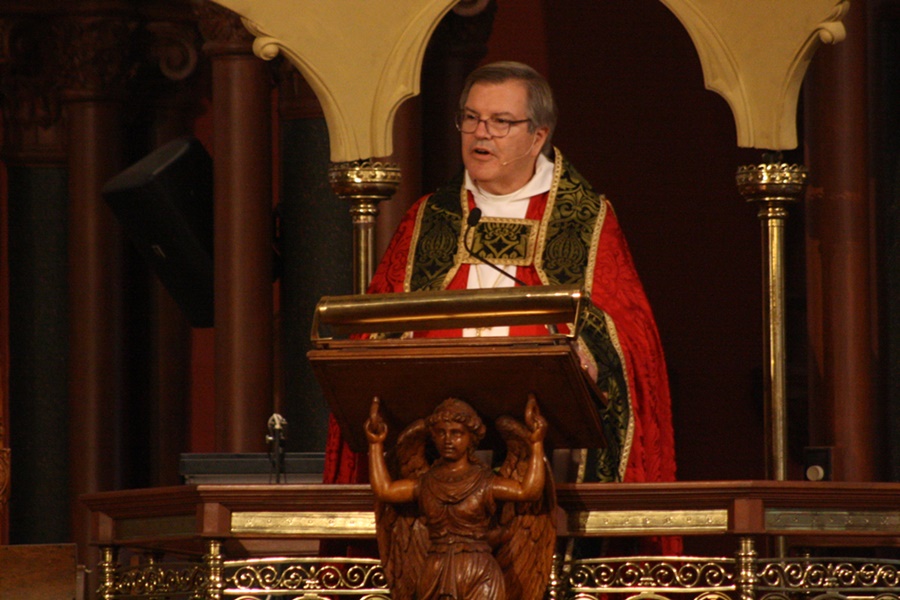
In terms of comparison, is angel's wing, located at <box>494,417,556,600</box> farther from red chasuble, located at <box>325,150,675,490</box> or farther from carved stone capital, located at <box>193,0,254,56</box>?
carved stone capital, located at <box>193,0,254,56</box>

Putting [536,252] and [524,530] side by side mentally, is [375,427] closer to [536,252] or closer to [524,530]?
[524,530]

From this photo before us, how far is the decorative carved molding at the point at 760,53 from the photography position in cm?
689

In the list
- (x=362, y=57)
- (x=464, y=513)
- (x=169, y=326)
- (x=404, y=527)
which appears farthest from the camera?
(x=169, y=326)

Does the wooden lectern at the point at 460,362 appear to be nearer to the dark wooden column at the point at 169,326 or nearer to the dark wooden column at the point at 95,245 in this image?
the dark wooden column at the point at 95,245

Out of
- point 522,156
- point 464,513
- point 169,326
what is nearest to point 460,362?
point 464,513

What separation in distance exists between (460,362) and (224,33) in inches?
156

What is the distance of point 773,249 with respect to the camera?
22.9 ft

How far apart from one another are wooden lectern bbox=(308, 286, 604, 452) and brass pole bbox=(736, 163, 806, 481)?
1077 millimetres

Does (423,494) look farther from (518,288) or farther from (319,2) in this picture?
(319,2)

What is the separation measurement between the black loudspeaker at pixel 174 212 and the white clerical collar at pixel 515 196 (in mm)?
2514

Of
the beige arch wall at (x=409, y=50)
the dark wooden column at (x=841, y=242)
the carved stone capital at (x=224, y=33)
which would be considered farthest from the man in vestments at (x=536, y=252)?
the carved stone capital at (x=224, y=33)

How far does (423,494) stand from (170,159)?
154 inches

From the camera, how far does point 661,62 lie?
9242 mm

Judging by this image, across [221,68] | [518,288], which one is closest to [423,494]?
[518,288]
